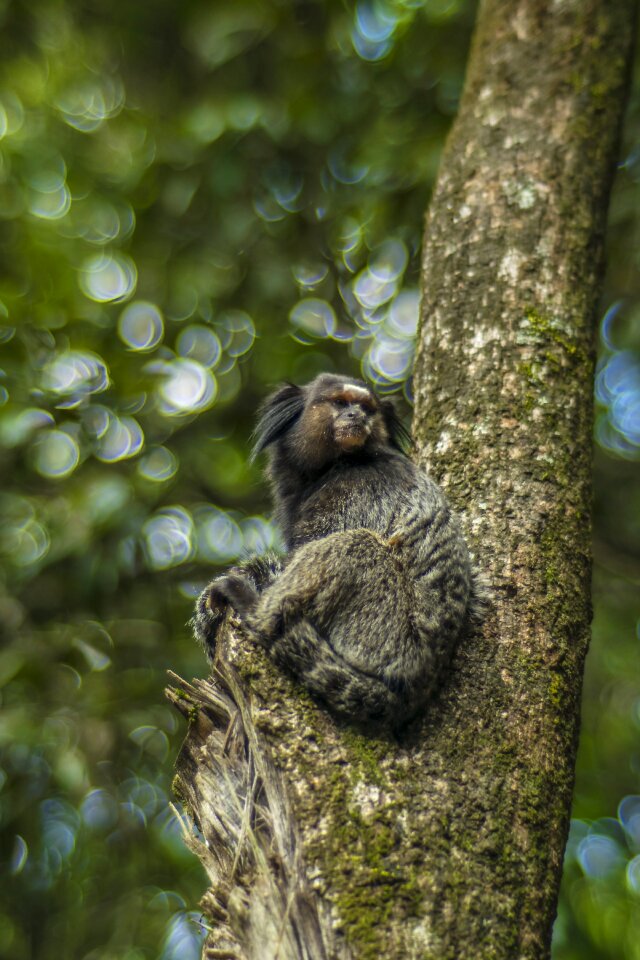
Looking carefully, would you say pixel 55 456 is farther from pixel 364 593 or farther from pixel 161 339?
pixel 364 593

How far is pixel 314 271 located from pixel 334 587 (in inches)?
176

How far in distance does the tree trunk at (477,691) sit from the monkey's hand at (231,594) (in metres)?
0.47

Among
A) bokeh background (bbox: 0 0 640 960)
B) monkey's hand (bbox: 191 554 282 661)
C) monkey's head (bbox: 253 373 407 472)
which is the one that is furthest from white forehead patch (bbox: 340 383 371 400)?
bokeh background (bbox: 0 0 640 960)

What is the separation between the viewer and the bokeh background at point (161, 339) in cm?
580

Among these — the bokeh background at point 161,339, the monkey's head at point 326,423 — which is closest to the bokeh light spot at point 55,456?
the bokeh background at point 161,339

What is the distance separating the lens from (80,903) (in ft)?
19.3

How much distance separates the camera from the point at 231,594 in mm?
3301

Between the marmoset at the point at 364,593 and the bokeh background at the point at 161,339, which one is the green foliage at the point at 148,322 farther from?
the marmoset at the point at 364,593

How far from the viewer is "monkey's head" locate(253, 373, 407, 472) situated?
4.24 m

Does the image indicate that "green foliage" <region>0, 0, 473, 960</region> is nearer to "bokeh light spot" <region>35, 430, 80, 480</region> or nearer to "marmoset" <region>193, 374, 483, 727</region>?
"bokeh light spot" <region>35, 430, 80, 480</region>

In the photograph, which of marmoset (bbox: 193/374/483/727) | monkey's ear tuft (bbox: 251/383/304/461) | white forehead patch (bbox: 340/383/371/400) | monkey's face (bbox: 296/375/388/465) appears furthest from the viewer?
monkey's ear tuft (bbox: 251/383/304/461)

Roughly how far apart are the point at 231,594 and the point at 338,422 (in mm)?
1257

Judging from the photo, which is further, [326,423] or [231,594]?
[326,423]

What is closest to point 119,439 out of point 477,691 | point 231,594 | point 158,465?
point 158,465
